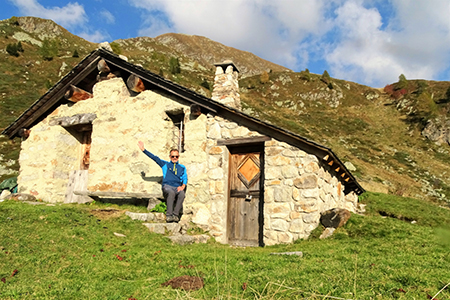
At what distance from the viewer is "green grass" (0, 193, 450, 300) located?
10.3ft

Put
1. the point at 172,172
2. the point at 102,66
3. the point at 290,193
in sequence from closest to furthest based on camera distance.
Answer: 1. the point at 290,193
2. the point at 172,172
3. the point at 102,66

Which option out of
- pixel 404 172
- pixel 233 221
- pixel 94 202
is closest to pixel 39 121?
pixel 94 202

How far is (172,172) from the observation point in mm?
7223

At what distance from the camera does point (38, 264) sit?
412 centimetres

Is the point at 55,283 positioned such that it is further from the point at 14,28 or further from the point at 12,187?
the point at 14,28

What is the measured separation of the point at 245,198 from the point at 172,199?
1.77 m

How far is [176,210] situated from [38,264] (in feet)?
10.7

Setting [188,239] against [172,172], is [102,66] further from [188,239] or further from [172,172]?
[188,239]

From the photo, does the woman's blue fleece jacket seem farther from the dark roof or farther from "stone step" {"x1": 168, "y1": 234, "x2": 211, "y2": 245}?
the dark roof

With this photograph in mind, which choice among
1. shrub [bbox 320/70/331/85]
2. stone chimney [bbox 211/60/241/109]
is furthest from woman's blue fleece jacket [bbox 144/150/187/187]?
shrub [bbox 320/70/331/85]

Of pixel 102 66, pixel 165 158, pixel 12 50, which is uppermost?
pixel 12 50

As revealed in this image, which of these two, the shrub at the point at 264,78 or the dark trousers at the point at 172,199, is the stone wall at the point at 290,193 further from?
the shrub at the point at 264,78

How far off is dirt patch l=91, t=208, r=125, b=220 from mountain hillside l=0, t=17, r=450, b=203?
12116 mm

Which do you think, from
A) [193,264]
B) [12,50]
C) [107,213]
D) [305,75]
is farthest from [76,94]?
[305,75]
